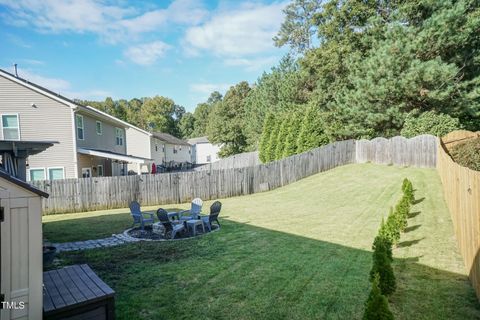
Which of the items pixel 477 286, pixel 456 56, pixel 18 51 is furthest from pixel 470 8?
pixel 18 51

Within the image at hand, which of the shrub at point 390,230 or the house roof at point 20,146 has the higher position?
the house roof at point 20,146

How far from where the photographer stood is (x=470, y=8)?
20.8 m

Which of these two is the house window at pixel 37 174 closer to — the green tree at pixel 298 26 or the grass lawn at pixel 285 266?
the grass lawn at pixel 285 266

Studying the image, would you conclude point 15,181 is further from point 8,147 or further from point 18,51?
point 18,51

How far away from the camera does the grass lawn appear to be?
5211 millimetres

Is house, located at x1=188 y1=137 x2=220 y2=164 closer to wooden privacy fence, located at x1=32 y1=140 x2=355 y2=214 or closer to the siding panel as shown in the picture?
wooden privacy fence, located at x1=32 y1=140 x2=355 y2=214

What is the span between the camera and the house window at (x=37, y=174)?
18089mm

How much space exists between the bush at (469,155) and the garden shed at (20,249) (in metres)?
13.0

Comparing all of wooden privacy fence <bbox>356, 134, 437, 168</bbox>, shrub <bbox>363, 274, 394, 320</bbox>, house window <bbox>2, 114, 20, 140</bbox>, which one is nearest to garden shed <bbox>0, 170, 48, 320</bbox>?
shrub <bbox>363, 274, 394, 320</bbox>

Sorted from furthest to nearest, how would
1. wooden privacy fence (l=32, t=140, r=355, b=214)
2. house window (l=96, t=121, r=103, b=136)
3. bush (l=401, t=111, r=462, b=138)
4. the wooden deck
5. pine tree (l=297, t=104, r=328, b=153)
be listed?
pine tree (l=297, t=104, r=328, b=153), house window (l=96, t=121, r=103, b=136), bush (l=401, t=111, r=462, b=138), wooden privacy fence (l=32, t=140, r=355, b=214), the wooden deck

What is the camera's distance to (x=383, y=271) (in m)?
5.04

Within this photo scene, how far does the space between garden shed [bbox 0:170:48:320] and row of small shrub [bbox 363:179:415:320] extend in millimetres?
3842

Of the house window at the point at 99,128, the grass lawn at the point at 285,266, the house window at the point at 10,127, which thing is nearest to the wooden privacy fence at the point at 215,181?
the grass lawn at the point at 285,266

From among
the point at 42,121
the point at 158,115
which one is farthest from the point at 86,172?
the point at 158,115
